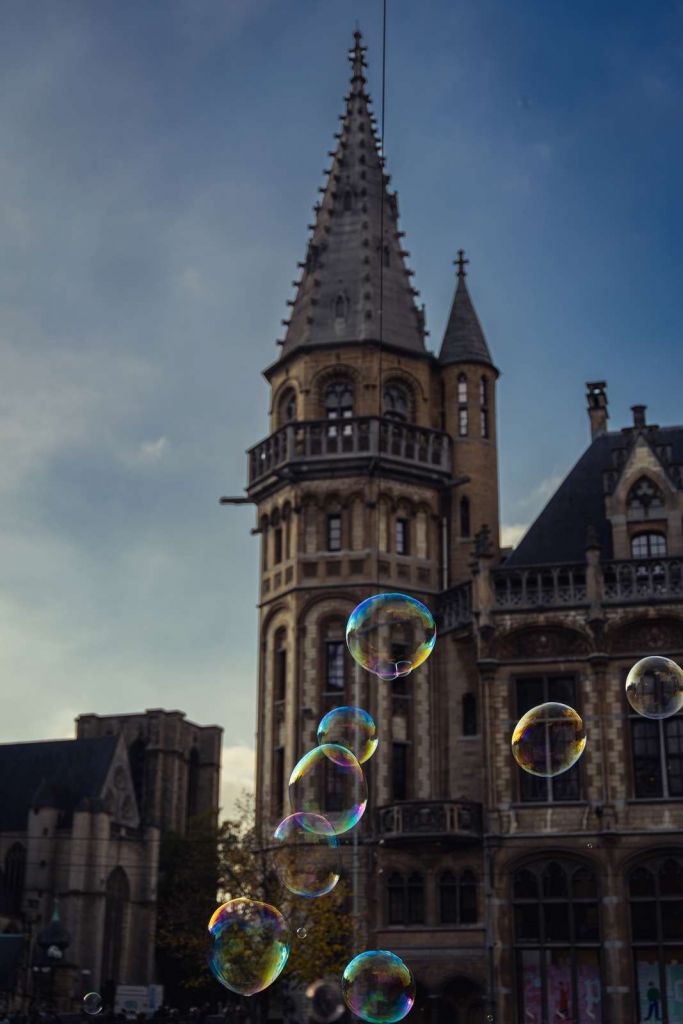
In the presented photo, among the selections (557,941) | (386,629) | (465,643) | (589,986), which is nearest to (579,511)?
(465,643)

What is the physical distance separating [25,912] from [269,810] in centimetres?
3395

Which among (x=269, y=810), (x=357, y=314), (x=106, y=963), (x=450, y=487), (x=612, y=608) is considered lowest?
(x=106, y=963)

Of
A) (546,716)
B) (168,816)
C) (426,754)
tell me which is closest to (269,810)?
(426,754)

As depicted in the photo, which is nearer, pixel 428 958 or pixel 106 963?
pixel 428 958

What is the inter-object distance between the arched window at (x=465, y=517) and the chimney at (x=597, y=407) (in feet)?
21.6

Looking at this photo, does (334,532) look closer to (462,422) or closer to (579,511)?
(462,422)

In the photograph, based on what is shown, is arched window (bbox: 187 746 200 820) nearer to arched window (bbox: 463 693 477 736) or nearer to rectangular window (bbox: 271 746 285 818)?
rectangular window (bbox: 271 746 285 818)

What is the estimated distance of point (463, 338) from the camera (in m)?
57.9

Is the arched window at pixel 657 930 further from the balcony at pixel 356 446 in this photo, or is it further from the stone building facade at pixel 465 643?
the balcony at pixel 356 446

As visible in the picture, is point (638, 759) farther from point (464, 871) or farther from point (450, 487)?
point (450, 487)

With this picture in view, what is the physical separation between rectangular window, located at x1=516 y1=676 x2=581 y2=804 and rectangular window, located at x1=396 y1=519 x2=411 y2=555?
7689mm

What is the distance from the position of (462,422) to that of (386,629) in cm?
2624

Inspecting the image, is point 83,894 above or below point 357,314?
below

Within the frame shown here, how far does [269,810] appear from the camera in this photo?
51219mm
